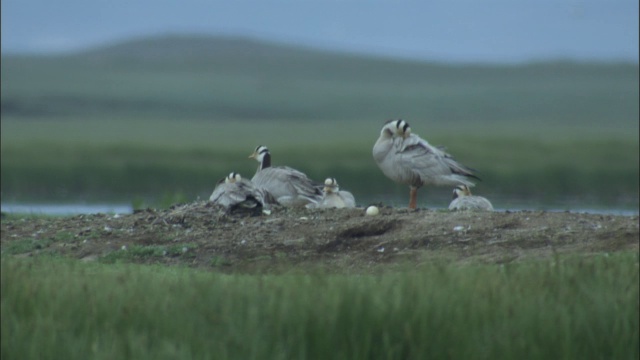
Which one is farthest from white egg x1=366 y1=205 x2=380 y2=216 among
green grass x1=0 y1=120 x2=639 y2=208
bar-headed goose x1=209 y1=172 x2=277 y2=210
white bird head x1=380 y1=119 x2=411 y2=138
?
green grass x1=0 y1=120 x2=639 y2=208

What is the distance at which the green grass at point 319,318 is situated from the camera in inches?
284

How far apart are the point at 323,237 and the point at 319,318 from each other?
195 inches

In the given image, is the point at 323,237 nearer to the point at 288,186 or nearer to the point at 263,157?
the point at 288,186

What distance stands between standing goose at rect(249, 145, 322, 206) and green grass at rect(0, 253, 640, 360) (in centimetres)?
854

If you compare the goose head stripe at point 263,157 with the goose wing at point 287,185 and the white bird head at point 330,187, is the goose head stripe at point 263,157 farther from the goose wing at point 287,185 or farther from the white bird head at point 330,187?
the white bird head at point 330,187

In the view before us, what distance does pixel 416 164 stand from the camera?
17.0 meters

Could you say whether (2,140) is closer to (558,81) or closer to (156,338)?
(156,338)

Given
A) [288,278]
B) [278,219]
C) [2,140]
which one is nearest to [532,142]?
[2,140]

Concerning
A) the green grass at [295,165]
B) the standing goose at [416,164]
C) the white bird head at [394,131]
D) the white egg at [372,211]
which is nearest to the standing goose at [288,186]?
the standing goose at [416,164]

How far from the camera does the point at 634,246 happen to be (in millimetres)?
11484

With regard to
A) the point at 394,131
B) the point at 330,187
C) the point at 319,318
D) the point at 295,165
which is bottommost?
the point at 319,318

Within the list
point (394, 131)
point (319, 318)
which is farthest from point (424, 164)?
point (319, 318)

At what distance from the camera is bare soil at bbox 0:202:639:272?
1160 cm

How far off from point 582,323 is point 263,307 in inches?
74.4
